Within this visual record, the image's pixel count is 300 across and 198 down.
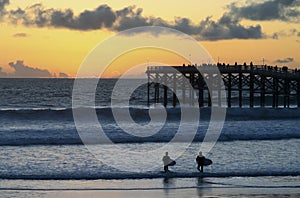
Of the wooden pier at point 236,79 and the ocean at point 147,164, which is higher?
the wooden pier at point 236,79

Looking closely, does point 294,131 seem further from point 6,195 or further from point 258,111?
point 6,195

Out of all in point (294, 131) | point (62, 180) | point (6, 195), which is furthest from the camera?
point (294, 131)

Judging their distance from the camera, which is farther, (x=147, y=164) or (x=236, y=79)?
(x=236, y=79)

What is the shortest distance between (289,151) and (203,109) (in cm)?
2672

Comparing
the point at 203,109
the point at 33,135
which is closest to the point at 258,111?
the point at 203,109

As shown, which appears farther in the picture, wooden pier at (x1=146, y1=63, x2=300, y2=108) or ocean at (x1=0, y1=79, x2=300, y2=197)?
wooden pier at (x1=146, y1=63, x2=300, y2=108)

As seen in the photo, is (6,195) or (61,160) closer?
(6,195)

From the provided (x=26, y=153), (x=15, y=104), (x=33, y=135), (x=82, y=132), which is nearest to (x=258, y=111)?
(x=82, y=132)

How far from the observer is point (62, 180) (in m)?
22.3

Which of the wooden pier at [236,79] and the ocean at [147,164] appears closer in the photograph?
the ocean at [147,164]

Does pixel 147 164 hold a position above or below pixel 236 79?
below

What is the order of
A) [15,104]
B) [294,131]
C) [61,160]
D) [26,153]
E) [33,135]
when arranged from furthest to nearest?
[15,104]
[294,131]
[33,135]
[26,153]
[61,160]

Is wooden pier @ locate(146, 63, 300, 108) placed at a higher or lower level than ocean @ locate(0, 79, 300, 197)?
higher

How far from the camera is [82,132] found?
133 feet
